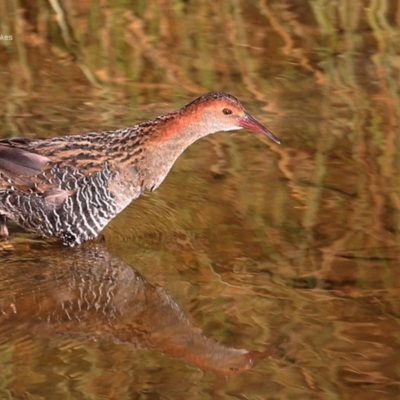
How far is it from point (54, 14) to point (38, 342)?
5.36 m

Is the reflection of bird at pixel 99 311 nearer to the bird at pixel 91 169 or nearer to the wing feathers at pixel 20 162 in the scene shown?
the bird at pixel 91 169

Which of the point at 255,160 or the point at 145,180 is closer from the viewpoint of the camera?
the point at 145,180

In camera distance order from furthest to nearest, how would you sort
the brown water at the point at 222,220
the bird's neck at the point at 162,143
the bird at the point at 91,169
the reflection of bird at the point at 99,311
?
the bird's neck at the point at 162,143 < the bird at the point at 91,169 < the reflection of bird at the point at 99,311 < the brown water at the point at 222,220

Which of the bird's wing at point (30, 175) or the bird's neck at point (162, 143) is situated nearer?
the bird's wing at point (30, 175)

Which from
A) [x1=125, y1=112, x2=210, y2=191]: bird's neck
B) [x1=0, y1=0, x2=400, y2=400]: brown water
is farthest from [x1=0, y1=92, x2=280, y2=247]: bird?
[x1=0, y1=0, x2=400, y2=400]: brown water

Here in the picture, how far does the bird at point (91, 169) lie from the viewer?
787 cm

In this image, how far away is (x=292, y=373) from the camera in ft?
20.6

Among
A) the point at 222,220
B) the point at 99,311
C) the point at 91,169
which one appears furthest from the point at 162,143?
the point at 99,311

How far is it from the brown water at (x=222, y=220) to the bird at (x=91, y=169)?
195 millimetres

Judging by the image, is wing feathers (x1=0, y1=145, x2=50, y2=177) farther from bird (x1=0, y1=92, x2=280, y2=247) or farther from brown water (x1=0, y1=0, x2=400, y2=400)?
brown water (x1=0, y1=0, x2=400, y2=400)

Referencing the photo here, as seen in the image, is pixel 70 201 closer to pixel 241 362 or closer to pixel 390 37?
pixel 241 362

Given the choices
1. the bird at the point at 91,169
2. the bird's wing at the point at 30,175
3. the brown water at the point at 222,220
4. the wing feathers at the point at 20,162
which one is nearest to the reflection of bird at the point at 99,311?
the brown water at the point at 222,220

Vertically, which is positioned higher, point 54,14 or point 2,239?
point 54,14

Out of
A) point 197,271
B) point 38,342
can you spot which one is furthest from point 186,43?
point 38,342
